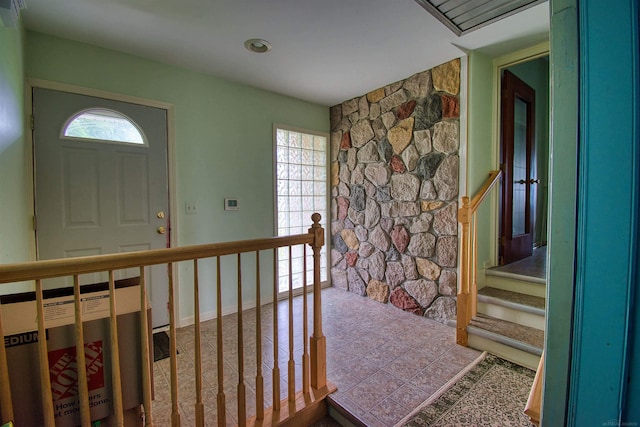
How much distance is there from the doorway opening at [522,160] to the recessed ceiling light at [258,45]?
2.23m

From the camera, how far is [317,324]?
1.63m

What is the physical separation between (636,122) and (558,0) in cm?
30

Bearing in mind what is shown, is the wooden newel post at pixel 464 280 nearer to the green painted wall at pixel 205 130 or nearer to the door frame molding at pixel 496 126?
the door frame molding at pixel 496 126

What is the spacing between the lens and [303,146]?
353 cm

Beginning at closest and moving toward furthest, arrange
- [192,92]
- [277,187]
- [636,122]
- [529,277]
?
[636,122] < [529,277] < [192,92] < [277,187]

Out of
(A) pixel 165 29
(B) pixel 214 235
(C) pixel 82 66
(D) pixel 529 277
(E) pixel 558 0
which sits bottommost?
(D) pixel 529 277

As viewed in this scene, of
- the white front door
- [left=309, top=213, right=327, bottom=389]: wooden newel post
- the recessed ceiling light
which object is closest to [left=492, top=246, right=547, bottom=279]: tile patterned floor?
[left=309, top=213, right=327, bottom=389]: wooden newel post

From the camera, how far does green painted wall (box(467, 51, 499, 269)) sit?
2.40m

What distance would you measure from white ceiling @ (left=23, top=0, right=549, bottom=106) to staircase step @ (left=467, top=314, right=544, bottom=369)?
2252 mm

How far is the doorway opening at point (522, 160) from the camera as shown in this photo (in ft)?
8.68

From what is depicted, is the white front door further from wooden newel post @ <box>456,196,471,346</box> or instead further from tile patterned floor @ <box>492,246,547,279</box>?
tile patterned floor @ <box>492,246,547,279</box>

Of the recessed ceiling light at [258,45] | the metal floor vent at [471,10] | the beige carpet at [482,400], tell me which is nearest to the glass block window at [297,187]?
the recessed ceiling light at [258,45]

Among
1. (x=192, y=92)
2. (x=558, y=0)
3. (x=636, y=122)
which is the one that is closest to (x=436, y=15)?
(x=558, y=0)

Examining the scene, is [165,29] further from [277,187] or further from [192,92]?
[277,187]
